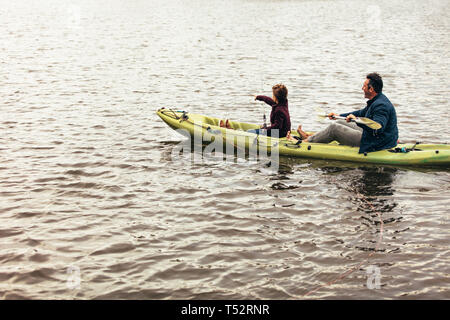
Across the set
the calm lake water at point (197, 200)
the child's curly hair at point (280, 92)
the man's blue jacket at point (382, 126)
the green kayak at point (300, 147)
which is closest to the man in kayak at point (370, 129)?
the man's blue jacket at point (382, 126)

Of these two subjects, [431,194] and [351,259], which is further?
[431,194]

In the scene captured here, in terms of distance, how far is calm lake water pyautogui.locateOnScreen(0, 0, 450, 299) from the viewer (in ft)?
20.3

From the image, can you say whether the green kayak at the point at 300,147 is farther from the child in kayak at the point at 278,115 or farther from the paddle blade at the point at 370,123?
the paddle blade at the point at 370,123

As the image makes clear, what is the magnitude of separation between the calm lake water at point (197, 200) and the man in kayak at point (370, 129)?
536 millimetres

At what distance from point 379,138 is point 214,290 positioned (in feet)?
18.0

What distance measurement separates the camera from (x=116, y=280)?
612cm

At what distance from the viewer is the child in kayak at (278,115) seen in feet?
33.5

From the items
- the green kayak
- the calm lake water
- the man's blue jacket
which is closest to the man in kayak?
the man's blue jacket

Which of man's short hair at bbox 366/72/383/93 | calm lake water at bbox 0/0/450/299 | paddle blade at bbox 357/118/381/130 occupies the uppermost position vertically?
man's short hair at bbox 366/72/383/93

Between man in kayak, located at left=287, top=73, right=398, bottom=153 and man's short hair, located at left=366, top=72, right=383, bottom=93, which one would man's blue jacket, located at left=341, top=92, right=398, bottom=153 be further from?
man's short hair, located at left=366, top=72, right=383, bottom=93

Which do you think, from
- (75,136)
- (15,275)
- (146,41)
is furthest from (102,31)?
(15,275)

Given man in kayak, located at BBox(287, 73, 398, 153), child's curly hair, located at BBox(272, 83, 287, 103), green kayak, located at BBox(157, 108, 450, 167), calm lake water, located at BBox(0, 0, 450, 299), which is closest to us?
calm lake water, located at BBox(0, 0, 450, 299)

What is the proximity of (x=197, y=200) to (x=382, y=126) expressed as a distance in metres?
3.74

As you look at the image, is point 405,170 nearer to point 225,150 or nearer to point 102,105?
point 225,150
